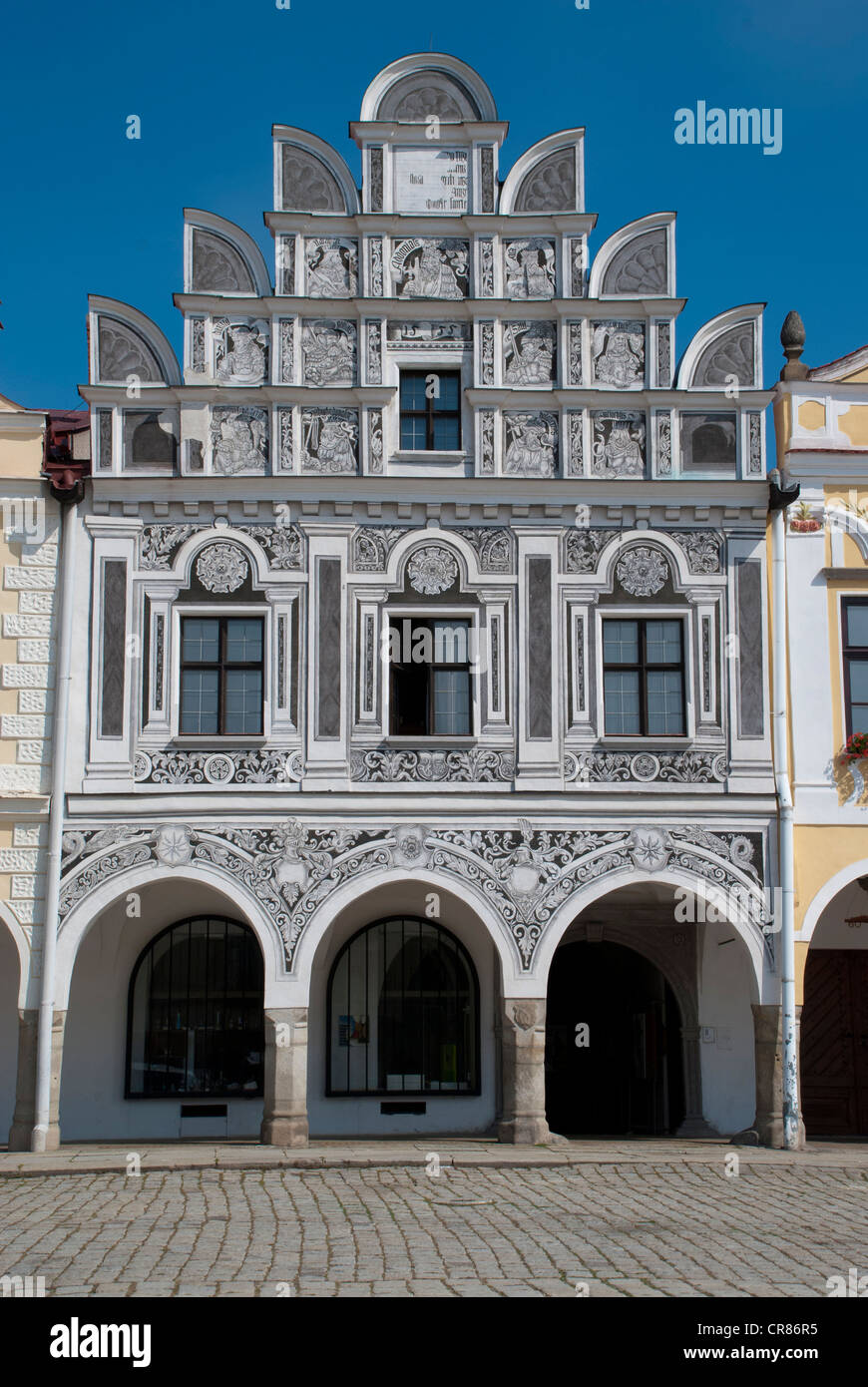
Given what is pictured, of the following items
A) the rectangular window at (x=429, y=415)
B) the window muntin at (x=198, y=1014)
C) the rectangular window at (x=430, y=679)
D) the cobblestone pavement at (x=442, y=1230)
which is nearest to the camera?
the cobblestone pavement at (x=442, y=1230)

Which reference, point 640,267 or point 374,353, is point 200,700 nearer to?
point 374,353

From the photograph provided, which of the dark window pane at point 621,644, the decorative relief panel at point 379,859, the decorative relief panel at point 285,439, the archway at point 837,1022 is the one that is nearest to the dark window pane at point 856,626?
the dark window pane at point 621,644

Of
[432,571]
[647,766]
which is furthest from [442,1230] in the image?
[432,571]

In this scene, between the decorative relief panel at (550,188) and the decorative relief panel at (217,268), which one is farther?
the decorative relief panel at (550,188)

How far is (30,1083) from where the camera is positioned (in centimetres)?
1719

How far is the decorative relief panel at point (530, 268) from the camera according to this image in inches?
748

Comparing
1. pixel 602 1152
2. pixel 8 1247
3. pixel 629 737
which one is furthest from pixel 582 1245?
pixel 629 737

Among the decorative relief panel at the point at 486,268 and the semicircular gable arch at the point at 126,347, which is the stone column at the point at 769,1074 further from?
the semicircular gable arch at the point at 126,347

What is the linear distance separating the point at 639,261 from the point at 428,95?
10.8 feet

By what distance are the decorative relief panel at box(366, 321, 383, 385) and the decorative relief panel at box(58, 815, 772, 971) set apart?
17.6 ft

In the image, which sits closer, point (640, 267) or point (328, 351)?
point (328, 351)

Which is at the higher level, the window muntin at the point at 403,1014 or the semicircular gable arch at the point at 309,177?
the semicircular gable arch at the point at 309,177

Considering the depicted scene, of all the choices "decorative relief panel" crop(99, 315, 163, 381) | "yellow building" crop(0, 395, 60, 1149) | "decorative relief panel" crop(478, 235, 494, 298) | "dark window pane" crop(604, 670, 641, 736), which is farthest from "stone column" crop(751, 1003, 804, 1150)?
"decorative relief panel" crop(99, 315, 163, 381)

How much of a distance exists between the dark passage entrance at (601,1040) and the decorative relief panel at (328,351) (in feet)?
26.3
